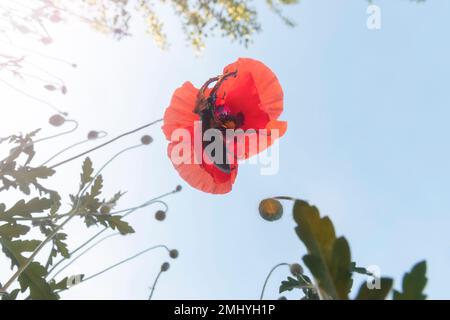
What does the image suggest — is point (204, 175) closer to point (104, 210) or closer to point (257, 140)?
point (257, 140)

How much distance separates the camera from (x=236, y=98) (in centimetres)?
172

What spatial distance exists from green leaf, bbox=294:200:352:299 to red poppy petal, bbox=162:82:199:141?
1154 mm

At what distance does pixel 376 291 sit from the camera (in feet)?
1.67

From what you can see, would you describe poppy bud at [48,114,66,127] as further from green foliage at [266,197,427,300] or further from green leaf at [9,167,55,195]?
green foliage at [266,197,427,300]

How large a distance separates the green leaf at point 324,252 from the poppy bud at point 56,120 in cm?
196

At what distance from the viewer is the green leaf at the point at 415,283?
537 millimetres

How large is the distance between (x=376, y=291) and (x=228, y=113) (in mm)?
1276

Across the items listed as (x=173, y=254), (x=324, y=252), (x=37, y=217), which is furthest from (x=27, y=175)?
(x=324, y=252)

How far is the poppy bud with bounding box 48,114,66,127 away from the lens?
226 cm

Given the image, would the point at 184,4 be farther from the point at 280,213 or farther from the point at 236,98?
the point at 280,213

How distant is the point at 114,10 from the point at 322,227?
229 inches

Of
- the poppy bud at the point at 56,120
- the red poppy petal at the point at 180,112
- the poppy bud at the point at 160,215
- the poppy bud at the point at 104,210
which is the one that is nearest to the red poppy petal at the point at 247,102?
the red poppy petal at the point at 180,112

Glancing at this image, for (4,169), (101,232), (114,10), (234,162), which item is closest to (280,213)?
(234,162)

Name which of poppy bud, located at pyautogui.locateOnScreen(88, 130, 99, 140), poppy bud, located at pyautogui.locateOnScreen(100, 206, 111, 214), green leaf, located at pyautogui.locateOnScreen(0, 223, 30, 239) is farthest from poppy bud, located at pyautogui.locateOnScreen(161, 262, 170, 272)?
green leaf, located at pyautogui.locateOnScreen(0, 223, 30, 239)
